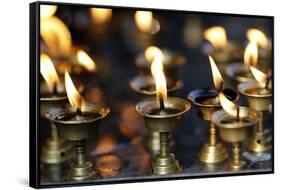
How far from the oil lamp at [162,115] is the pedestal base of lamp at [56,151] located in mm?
222

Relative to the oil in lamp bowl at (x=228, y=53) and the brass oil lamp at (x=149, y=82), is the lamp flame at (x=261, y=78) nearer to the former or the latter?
the oil in lamp bowl at (x=228, y=53)

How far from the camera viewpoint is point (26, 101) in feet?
4.35

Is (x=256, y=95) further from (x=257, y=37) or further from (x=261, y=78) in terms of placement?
(x=257, y=37)

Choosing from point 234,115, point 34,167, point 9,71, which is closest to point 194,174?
point 234,115

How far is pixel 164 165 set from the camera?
4.45 feet

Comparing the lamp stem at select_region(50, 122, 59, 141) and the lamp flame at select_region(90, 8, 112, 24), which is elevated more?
the lamp flame at select_region(90, 8, 112, 24)

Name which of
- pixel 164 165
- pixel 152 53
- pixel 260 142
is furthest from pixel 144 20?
pixel 260 142

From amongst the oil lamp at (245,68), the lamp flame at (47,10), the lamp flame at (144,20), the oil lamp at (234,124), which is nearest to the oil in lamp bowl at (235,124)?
the oil lamp at (234,124)

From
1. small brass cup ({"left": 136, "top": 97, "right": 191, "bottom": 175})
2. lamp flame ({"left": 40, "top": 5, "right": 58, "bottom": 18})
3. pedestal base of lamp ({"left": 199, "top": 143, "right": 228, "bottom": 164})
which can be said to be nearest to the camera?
lamp flame ({"left": 40, "top": 5, "right": 58, "bottom": 18})

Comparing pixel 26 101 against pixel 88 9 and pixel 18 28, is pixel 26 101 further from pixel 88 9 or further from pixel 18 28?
pixel 88 9

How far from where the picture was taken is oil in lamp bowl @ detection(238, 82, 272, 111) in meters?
1.49

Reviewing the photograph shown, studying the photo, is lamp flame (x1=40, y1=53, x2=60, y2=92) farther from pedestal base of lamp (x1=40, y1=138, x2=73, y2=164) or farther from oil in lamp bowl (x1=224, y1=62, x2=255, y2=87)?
oil in lamp bowl (x1=224, y1=62, x2=255, y2=87)

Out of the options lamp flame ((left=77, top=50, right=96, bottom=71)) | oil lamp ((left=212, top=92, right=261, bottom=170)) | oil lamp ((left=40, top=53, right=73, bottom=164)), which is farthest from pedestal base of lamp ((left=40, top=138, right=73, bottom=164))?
oil lamp ((left=212, top=92, right=261, bottom=170))

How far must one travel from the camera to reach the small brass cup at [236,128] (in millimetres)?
1410
